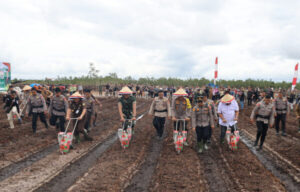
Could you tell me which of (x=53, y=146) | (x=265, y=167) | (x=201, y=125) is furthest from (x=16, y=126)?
(x=265, y=167)

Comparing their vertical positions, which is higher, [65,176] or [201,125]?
[201,125]

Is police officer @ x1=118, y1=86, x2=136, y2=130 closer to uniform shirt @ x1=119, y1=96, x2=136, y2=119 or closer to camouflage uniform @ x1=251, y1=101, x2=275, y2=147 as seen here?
uniform shirt @ x1=119, y1=96, x2=136, y2=119

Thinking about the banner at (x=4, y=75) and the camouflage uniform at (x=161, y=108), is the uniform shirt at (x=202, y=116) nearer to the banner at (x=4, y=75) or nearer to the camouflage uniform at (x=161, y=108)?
the camouflage uniform at (x=161, y=108)

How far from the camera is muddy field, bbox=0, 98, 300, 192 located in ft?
15.6

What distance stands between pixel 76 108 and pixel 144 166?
3352mm

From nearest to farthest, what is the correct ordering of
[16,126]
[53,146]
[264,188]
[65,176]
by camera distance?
Answer: [264,188] → [65,176] → [53,146] → [16,126]

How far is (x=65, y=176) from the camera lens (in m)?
5.20

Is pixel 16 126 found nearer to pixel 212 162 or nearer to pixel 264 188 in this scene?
pixel 212 162

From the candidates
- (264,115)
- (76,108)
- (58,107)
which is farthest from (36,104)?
(264,115)

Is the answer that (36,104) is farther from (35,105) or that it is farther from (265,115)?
(265,115)

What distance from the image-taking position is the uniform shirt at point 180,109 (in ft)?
26.1

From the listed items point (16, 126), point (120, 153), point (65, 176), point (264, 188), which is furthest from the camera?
point (16, 126)

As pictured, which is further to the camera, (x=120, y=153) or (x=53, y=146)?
(x=53, y=146)

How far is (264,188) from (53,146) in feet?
21.0
